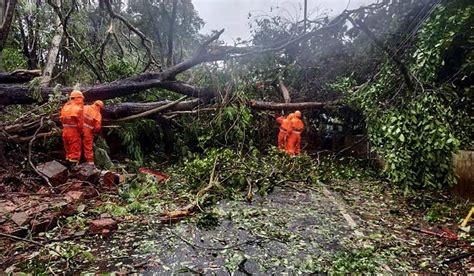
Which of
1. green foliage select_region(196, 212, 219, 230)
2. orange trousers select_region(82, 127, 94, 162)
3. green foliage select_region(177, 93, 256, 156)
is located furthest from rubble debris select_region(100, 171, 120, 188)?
green foliage select_region(177, 93, 256, 156)

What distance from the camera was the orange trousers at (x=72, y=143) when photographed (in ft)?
20.8

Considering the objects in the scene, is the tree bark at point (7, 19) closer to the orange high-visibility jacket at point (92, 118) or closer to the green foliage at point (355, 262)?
the orange high-visibility jacket at point (92, 118)

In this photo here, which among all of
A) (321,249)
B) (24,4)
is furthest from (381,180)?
(24,4)

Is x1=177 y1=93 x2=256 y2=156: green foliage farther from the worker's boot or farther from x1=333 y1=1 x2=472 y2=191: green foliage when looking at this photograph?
x1=333 y1=1 x2=472 y2=191: green foliage

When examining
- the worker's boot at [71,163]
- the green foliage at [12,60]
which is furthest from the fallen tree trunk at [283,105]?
the green foliage at [12,60]

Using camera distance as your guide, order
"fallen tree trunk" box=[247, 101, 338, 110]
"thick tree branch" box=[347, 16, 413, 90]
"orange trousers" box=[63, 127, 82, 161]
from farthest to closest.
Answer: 1. "fallen tree trunk" box=[247, 101, 338, 110]
2. "orange trousers" box=[63, 127, 82, 161]
3. "thick tree branch" box=[347, 16, 413, 90]

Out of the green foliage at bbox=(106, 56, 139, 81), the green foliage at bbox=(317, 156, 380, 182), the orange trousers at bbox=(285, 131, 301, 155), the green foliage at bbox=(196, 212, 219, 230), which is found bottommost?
the green foliage at bbox=(317, 156, 380, 182)

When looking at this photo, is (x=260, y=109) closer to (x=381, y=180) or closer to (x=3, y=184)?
(x=381, y=180)

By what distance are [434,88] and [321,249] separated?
3.72 metres

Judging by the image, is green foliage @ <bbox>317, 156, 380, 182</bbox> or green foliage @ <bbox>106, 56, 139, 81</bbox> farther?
green foliage @ <bbox>106, 56, 139, 81</bbox>

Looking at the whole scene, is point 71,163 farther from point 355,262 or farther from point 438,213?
point 438,213

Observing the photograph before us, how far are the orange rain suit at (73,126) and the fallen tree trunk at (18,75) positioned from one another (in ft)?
2.93

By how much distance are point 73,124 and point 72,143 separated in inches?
13.4

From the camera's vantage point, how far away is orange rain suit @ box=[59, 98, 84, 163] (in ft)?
20.5
